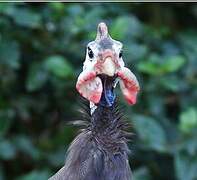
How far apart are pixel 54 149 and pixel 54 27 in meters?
0.52

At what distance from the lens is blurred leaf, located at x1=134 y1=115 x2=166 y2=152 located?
3738 mm

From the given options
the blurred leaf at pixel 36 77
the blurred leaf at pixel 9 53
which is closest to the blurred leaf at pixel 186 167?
the blurred leaf at pixel 36 77

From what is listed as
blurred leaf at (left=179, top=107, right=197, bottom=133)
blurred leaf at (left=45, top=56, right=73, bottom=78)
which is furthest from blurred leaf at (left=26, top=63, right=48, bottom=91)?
blurred leaf at (left=179, top=107, right=197, bottom=133)

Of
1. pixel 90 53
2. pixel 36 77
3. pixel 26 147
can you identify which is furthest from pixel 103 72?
pixel 26 147

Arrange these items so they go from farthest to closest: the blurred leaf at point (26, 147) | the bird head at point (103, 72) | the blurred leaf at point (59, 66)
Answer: the blurred leaf at point (26, 147) < the blurred leaf at point (59, 66) < the bird head at point (103, 72)

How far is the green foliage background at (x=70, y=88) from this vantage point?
12.3ft

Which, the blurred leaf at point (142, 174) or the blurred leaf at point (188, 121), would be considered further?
the blurred leaf at point (142, 174)

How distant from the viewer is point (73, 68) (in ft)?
12.5

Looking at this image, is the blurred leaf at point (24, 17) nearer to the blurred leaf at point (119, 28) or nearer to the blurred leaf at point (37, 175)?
the blurred leaf at point (119, 28)

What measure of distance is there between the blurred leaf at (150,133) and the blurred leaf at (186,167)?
107mm

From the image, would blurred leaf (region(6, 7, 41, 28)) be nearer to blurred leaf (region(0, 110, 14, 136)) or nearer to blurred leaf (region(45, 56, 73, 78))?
blurred leaf (region(45, 56, 73, 78))

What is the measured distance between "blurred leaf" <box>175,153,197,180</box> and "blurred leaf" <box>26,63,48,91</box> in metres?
0.66

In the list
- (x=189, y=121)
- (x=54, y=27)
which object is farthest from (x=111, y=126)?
(x=54, y=27)

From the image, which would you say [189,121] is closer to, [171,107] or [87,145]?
[171,107]
